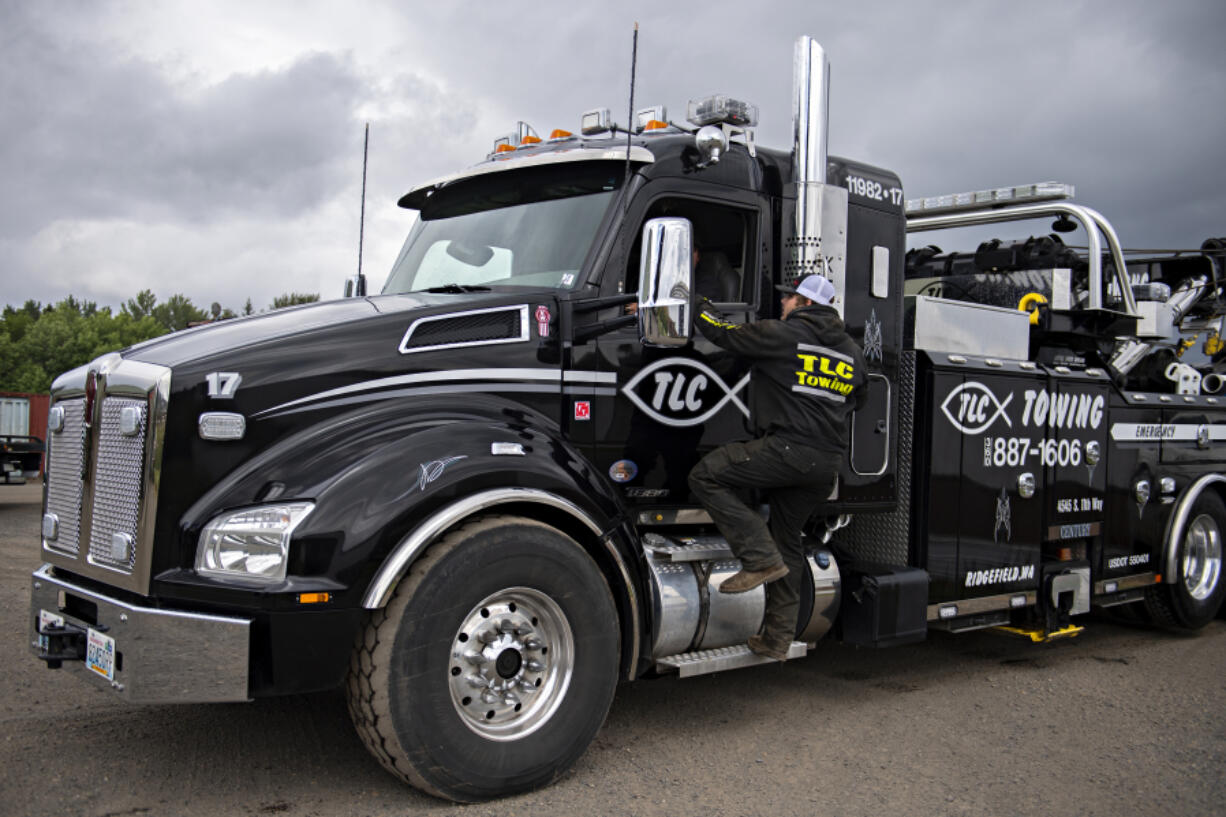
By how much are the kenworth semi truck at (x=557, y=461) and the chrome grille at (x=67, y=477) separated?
0.02 meters

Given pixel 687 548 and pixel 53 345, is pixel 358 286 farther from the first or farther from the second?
pixel 53 345

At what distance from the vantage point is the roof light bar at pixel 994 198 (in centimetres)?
753

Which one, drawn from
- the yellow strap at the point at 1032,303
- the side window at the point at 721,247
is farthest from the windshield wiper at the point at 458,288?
the yellow strap at the point at 1032,303

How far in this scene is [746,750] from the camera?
16.0 feet

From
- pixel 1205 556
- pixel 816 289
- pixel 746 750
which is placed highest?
pixel 816 289

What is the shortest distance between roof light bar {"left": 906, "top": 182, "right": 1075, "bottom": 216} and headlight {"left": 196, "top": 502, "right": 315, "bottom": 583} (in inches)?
234

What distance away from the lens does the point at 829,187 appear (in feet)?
18.3

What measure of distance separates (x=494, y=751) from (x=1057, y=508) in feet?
14.1

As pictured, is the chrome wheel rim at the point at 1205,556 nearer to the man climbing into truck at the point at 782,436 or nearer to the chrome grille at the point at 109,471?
the man climbing into truck at the point at 782,436

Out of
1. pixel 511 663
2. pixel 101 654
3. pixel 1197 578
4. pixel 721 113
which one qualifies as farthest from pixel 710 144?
pixel 1197 578

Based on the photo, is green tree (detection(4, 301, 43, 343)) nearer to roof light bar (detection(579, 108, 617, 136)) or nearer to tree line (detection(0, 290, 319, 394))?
tree line (detection(0, 290, 319, 394))

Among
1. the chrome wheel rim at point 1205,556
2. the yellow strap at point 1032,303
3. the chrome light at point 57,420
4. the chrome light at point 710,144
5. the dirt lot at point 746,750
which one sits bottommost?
the dirt lot at point 746,750

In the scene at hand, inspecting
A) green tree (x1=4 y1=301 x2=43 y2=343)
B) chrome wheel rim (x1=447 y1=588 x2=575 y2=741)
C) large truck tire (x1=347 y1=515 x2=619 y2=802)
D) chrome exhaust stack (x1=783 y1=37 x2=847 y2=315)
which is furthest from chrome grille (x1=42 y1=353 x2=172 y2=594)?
green tree (x1=4 y1=301 x2=43 y2=343)

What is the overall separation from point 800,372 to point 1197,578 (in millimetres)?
5108
